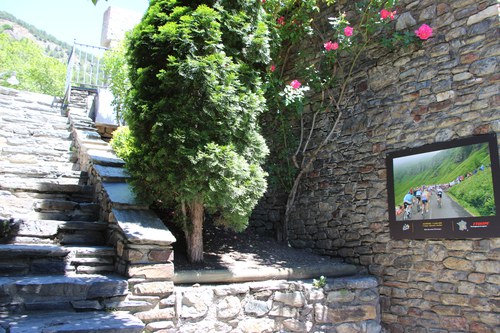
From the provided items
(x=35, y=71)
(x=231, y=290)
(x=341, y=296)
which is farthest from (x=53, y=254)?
(x=35, y=71)

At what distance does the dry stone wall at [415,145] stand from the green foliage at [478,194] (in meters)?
0.30

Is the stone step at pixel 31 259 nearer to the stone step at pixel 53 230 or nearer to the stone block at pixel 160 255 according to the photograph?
the stone step at pixel 53 230

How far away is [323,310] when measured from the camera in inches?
151

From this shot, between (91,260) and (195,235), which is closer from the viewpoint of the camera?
(91,260)

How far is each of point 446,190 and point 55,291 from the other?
3673mm

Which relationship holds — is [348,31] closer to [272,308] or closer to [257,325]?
[272,308]

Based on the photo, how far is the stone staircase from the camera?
238 centimetres

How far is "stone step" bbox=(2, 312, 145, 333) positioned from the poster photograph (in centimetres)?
309

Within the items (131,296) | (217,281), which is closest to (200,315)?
(217,281)

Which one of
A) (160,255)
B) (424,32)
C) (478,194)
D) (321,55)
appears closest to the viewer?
(160,255)

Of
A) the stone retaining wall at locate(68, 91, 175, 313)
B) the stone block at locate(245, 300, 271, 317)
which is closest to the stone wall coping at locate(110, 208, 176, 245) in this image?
the stone retaining wall at locate(68, 91, 175, 313)

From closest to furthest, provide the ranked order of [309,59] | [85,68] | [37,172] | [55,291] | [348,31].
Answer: [55,291] → [37,172] → [348,31] → [309,59] → [85,68]

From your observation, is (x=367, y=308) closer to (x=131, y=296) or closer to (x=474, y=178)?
(x=474, y=178)

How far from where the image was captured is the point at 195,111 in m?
3.44
